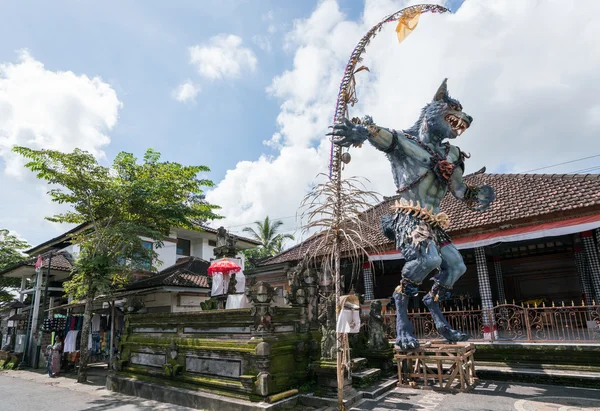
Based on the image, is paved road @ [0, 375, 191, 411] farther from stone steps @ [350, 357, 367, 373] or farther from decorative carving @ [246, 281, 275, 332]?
stone steps @ [350, 357, 367, 373]

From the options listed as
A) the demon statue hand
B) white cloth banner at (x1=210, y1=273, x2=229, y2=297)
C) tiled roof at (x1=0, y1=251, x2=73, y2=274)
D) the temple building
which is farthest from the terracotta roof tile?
the demon statue hand

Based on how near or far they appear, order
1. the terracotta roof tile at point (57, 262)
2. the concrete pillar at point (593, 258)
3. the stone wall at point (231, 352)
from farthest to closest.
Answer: the terracotta roof tile at point (57, 262)
the concrete pillar at point (593, 258)
the stone wall at point (231, 352)

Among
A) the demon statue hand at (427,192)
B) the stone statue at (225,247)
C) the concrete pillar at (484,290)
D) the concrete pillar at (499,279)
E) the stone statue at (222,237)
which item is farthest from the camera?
the concrete pillar at (499,279)

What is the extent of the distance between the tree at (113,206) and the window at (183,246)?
8.41m

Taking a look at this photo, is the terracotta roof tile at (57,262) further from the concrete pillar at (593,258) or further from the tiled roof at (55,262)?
the concrete pillar at (593,258)

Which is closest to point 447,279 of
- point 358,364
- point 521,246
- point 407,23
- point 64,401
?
Result: point 358,364

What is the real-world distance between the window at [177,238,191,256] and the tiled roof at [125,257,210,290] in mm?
5941

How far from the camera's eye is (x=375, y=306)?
8.29 meters

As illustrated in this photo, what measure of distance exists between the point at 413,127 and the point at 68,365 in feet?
50.0

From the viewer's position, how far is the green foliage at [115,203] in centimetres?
1247

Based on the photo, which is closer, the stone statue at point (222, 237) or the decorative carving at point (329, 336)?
the decorative carving at point (329, 336)

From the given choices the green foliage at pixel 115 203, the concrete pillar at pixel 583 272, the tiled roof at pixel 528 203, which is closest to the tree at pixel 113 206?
the green foliage at pixel 115 203

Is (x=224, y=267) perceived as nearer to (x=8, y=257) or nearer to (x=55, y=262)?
(x=55, y=262)

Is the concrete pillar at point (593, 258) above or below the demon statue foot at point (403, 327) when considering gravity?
above
